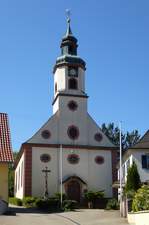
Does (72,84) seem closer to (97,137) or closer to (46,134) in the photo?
(97,137)

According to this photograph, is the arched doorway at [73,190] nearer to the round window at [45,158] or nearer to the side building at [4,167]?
the round window at [45,158]

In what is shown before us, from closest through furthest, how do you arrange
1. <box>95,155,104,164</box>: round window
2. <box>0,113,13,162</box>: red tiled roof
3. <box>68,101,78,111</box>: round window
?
<box>0,113,13,162</box>: red tiled roof < <box>95,155,104,164</box>: round window < <box>68,101,78,111</box>: round window

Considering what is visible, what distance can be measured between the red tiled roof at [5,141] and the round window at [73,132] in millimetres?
14986

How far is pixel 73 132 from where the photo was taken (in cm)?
5488

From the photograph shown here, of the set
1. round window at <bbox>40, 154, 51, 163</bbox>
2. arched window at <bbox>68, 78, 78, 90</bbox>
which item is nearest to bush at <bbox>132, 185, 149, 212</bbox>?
round window at <bbox>40, 154, 51, 163</bbox>

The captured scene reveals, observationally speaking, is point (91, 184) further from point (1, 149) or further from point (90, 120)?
point (1, 149)

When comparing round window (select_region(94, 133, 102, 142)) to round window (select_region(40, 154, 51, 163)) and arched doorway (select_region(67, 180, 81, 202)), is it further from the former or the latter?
round window (select_region(40, 154, 51, 163))

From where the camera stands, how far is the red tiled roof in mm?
35500

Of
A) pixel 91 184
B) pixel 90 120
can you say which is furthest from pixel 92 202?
pixel 90 120

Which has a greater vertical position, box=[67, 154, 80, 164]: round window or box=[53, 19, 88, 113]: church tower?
box=[53, 19, 88, 113]: church tower

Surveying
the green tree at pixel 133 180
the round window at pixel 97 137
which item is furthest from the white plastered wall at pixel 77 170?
the green tree at pixel 133 180

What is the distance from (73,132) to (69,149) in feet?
7.72

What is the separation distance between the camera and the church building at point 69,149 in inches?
2057

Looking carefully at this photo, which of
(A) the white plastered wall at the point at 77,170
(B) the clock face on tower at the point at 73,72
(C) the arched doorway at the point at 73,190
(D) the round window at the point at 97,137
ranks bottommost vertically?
(C) the arched doorway at the point at 73,190
